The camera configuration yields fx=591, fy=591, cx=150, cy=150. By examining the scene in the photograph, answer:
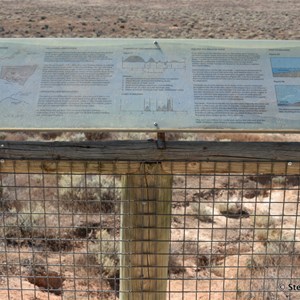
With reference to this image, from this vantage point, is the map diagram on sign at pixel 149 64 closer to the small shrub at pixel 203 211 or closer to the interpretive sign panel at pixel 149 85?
the interpretive sign panel at pixel 149 85

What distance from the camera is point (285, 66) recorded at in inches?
137

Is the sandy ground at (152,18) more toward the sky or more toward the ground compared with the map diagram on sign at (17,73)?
more toward the ground

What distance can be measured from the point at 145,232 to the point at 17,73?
3.95 feet

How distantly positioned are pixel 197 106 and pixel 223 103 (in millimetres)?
146

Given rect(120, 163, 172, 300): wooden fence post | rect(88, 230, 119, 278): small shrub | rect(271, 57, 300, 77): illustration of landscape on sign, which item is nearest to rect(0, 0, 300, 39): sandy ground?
rect(88, 230, 119, 278): small shrub

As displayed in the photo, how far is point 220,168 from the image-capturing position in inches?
132

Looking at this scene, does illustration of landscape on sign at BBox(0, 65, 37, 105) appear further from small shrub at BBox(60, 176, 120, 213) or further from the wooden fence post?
small shrub at BBox(60, 176, 120, 213)

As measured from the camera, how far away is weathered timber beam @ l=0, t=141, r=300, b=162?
3.29 m

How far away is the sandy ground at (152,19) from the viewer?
34.7 m

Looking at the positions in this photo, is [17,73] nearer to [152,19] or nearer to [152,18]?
[152,19]

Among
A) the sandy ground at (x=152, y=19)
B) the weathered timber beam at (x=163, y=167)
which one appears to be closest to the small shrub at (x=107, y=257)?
the weathered timber beam at (x=163, y=167)

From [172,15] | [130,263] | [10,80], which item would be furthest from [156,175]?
[172,15]

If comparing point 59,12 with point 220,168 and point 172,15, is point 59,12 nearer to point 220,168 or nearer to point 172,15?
point 172,15

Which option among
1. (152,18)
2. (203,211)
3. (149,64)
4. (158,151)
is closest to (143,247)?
(158,151)
